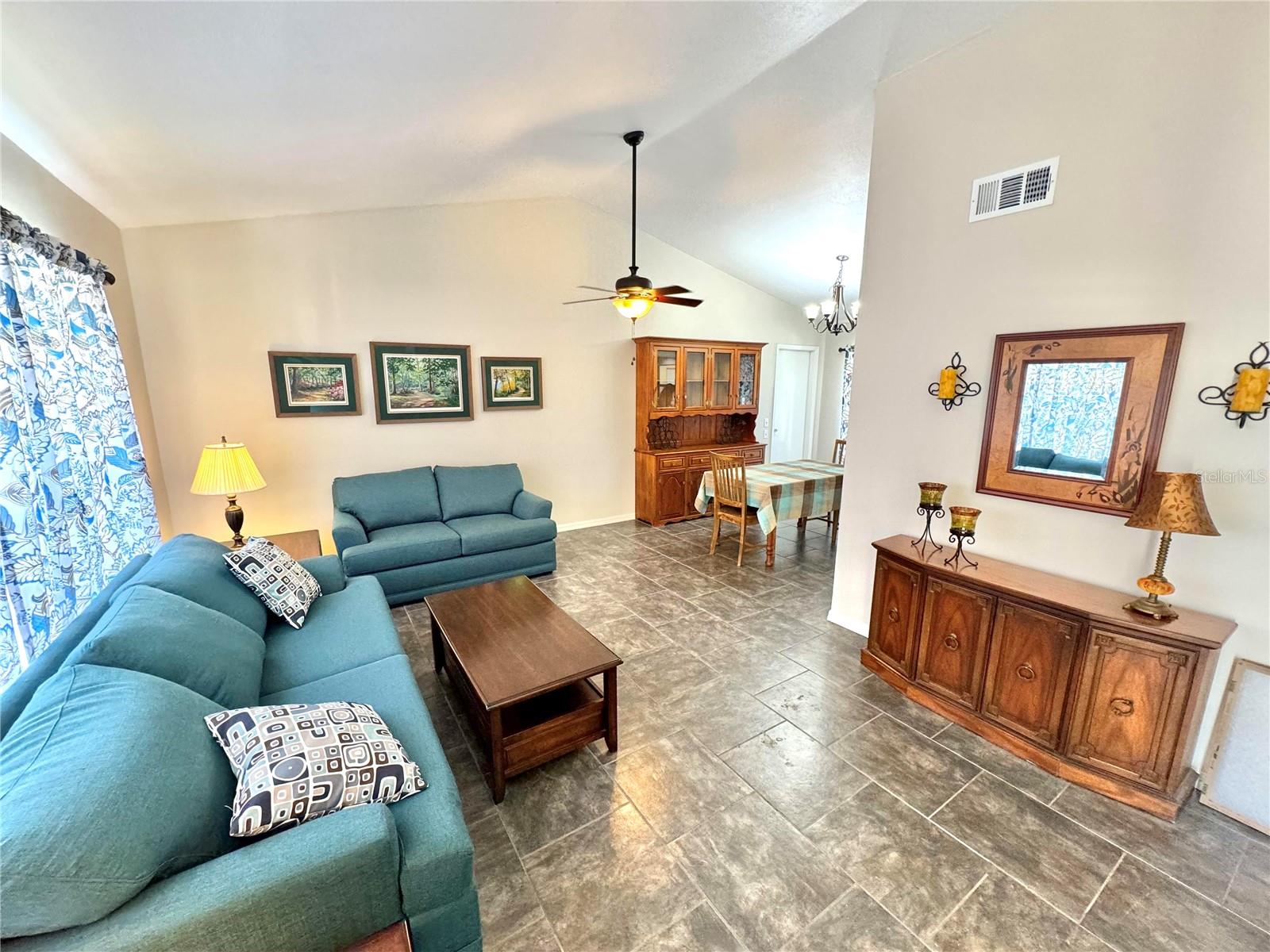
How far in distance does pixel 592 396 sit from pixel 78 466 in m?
3.87

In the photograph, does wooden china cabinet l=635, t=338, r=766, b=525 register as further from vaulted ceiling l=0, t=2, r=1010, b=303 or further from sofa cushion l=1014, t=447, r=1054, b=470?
sofa cushion l=1014, t=447, r=1054, b=470

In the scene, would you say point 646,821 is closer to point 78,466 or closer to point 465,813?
point 465,813

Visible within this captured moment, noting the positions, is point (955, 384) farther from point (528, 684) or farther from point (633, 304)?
point (528, 684)

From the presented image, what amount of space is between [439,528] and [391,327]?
5.83ft

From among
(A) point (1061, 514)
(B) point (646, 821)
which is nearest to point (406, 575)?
(B) point (646, 821)

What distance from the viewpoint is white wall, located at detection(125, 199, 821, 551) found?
3652 mm

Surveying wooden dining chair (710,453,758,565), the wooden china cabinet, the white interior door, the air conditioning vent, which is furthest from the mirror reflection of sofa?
the white interior door

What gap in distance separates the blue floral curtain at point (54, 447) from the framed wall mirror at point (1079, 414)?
3918 millimetres

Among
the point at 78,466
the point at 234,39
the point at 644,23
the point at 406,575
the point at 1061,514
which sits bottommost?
the point at 406,575

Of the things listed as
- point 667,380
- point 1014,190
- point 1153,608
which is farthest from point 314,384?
point 1153,608

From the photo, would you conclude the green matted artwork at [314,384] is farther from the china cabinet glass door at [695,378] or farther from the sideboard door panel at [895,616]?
the sideboard door panel at [895,616]

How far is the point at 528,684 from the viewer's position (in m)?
1.98

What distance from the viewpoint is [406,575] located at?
367 cm

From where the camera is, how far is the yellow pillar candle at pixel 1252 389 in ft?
5.69
